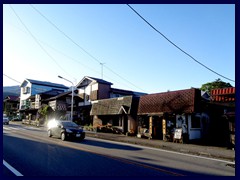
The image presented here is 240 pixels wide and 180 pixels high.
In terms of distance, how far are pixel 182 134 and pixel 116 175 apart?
13.8 metres

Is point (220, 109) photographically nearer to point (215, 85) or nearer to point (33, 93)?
point (215, 85)

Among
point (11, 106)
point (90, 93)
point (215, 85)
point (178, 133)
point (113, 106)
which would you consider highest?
point (215, 85)

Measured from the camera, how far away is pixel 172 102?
22.5 metres

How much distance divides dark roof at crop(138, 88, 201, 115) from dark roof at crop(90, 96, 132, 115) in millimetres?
2670

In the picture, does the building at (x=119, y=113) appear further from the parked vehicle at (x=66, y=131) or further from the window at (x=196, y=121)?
the parked vehicle at (x=66, y=131)

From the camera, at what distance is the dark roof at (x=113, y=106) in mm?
28500

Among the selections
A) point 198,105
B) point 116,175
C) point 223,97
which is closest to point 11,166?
point 116,175

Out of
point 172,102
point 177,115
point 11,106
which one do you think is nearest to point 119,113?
point 172,102

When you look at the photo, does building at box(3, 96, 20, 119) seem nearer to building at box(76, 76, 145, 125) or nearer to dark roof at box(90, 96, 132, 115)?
building at box(76, 76, 145, 125)

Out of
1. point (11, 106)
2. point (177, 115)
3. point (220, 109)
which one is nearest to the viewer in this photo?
point (177, 115)

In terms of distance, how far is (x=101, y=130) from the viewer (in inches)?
1246

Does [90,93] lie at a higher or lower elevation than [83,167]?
higher

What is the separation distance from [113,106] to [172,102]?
401 inches

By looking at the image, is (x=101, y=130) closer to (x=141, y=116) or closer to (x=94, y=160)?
(x=141, y=116)
